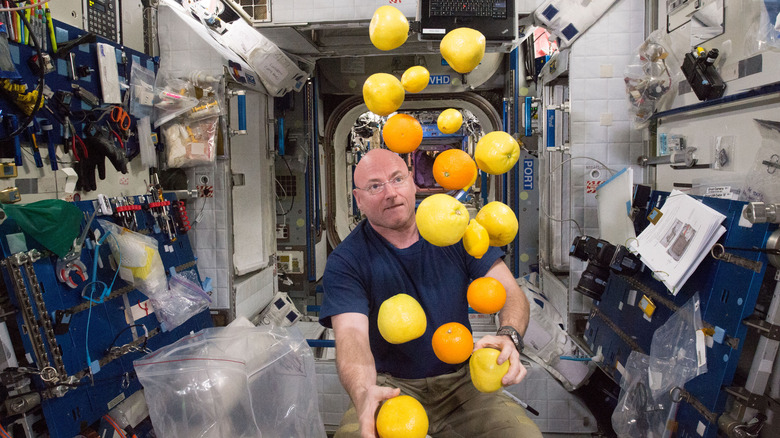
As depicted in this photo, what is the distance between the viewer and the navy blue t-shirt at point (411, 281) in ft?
6.84

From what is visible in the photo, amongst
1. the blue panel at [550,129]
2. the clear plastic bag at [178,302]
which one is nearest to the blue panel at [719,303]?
the blue panel at [550,129]

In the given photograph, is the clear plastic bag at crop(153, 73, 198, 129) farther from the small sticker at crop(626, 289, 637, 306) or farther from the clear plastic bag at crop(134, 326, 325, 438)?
the small sticker at crop(626, 289, 637, 306)

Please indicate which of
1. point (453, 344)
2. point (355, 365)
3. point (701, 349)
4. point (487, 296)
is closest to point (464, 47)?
point (487, 296)

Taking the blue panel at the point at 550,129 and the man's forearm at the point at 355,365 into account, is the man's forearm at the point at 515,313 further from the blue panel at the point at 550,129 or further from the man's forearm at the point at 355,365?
the blue panel at the point at 550,129

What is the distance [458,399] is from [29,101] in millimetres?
2696

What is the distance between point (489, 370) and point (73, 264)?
2322mm

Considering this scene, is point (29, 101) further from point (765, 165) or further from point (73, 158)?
point (765, 165)

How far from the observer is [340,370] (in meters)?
1.85

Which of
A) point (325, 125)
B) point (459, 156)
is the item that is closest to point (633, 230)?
point (459, 156)

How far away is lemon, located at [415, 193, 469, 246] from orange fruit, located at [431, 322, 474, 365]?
1.02ft

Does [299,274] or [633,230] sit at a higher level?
[633,230]

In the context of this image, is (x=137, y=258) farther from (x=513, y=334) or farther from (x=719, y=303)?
(x=719, y=303)

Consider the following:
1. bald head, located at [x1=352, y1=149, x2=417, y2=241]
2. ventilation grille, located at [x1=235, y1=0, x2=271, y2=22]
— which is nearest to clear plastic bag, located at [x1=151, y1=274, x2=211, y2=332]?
bald head, located at [x1=352, y1=149, x2=417, y2=241]

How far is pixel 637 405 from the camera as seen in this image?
2.59 meters
